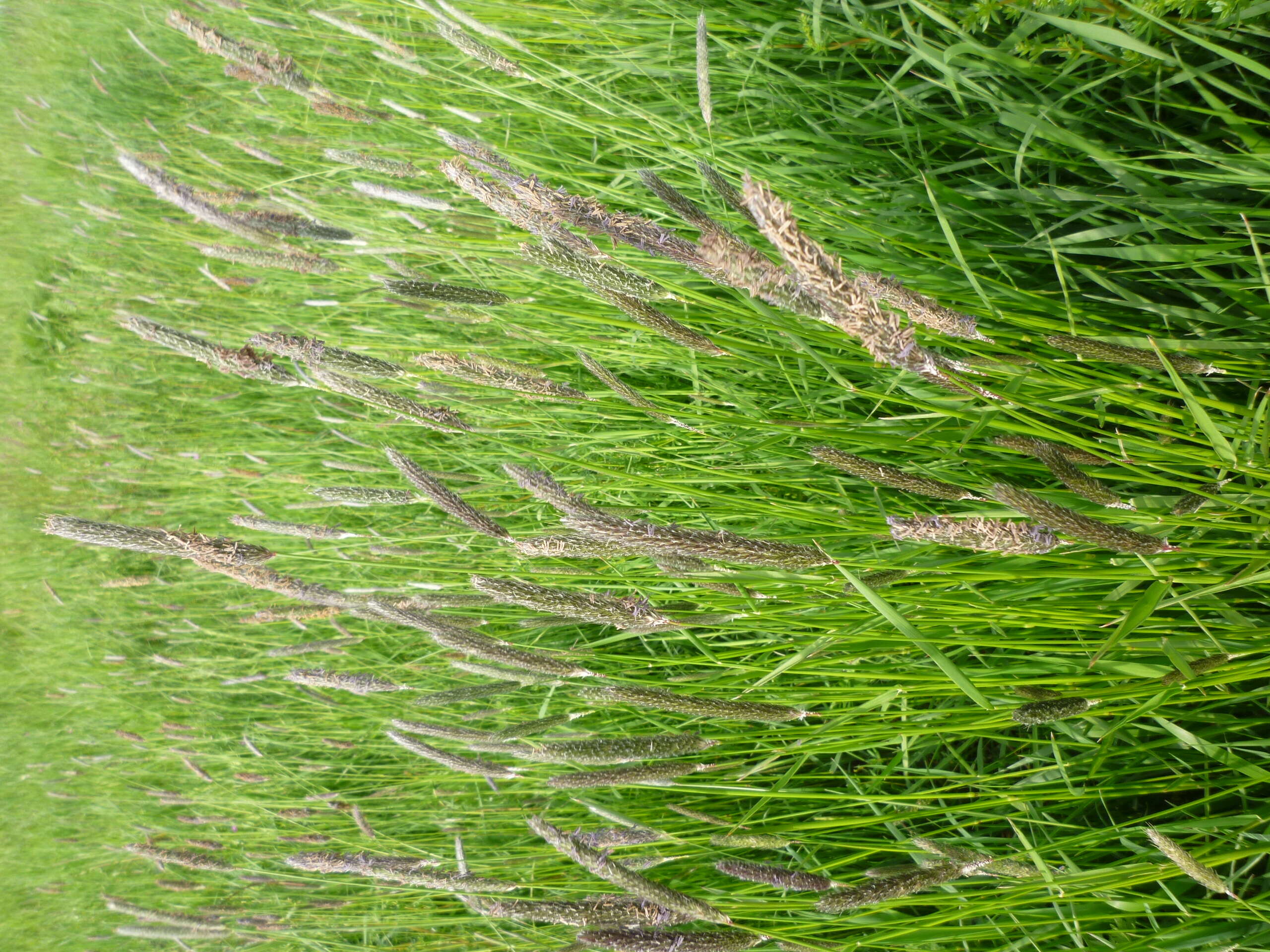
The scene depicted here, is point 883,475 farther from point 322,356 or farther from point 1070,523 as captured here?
point 322,356

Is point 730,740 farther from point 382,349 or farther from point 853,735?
point 382,349

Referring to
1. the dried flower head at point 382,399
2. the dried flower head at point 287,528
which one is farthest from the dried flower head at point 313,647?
the dried flower head at point 382,399

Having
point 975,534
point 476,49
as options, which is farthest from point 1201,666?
point 476,49

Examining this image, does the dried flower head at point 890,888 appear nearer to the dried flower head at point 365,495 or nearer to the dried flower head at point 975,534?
the dried flower head at point 975,534

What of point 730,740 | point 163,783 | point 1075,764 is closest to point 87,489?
point 163,783

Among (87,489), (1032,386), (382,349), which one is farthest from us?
(87,489)

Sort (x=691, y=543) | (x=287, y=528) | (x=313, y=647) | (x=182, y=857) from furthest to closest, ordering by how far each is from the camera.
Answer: (x=182, y=857) → (x=313, y=647) → (x=287, y=528) → (x=691, y=543)
